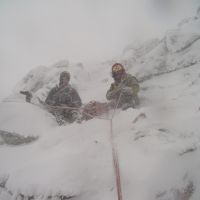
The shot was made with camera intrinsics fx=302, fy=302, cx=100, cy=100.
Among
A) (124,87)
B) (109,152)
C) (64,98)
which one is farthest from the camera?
(64,98)

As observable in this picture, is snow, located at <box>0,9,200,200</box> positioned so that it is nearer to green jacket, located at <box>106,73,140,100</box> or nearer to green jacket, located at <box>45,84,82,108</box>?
green jacket, located at <box>106,73,140,100</box>

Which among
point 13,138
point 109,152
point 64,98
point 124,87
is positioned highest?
point 64,98

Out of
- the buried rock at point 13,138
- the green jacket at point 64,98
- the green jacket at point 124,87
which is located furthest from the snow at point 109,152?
the green jacket at point 64,98

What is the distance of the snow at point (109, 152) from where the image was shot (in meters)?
2.88

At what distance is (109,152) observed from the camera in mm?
3357

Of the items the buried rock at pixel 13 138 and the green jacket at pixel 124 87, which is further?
the green jacket at pixel 124 87

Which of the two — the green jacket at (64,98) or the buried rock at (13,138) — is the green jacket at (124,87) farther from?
the buried rock at (13,138)

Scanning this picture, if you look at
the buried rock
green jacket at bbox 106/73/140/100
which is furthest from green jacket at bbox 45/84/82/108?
the buried rock

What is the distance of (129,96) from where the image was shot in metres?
4.73

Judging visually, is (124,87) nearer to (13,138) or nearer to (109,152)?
(109,152)

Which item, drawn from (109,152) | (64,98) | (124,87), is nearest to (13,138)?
(64,98)

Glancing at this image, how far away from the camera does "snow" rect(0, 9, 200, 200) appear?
113 inches

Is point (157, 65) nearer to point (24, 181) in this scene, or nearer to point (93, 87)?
point (93, 87)

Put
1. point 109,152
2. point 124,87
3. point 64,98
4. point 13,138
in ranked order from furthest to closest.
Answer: point 64,98, point 124,87, point 13,138, point 109,152
